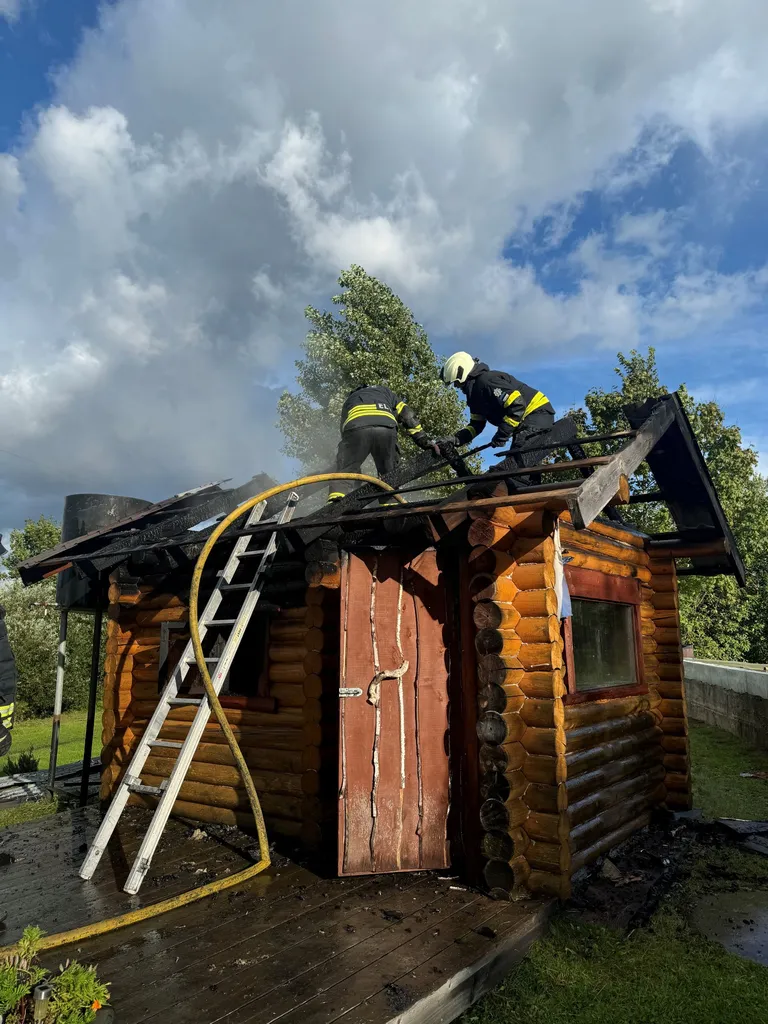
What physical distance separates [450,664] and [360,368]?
1387 cm

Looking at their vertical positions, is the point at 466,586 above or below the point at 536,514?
below

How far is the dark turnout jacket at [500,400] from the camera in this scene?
7.15 meters

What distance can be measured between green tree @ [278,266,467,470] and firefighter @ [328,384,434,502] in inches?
398

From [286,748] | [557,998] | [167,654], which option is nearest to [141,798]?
[167,654]

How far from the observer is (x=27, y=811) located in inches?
327

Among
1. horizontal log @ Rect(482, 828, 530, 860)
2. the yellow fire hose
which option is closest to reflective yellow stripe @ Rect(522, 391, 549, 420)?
the yellow fire hose

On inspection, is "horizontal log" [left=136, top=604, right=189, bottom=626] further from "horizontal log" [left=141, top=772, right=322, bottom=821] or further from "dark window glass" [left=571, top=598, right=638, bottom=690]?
"dark window glass" [left=571, top=598, right=638, bottom=690]

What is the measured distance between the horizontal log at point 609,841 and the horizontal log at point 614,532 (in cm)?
292

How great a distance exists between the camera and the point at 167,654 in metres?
7.63

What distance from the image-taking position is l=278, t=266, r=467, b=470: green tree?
719 inches

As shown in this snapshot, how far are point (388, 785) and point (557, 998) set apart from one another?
183 centimetres

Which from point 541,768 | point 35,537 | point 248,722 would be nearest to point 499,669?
point 541,768

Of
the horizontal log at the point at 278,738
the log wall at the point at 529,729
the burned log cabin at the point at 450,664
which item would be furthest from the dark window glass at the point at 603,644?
the horizontal log at the point at 278,738

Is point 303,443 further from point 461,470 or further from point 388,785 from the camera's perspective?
point 388,785
